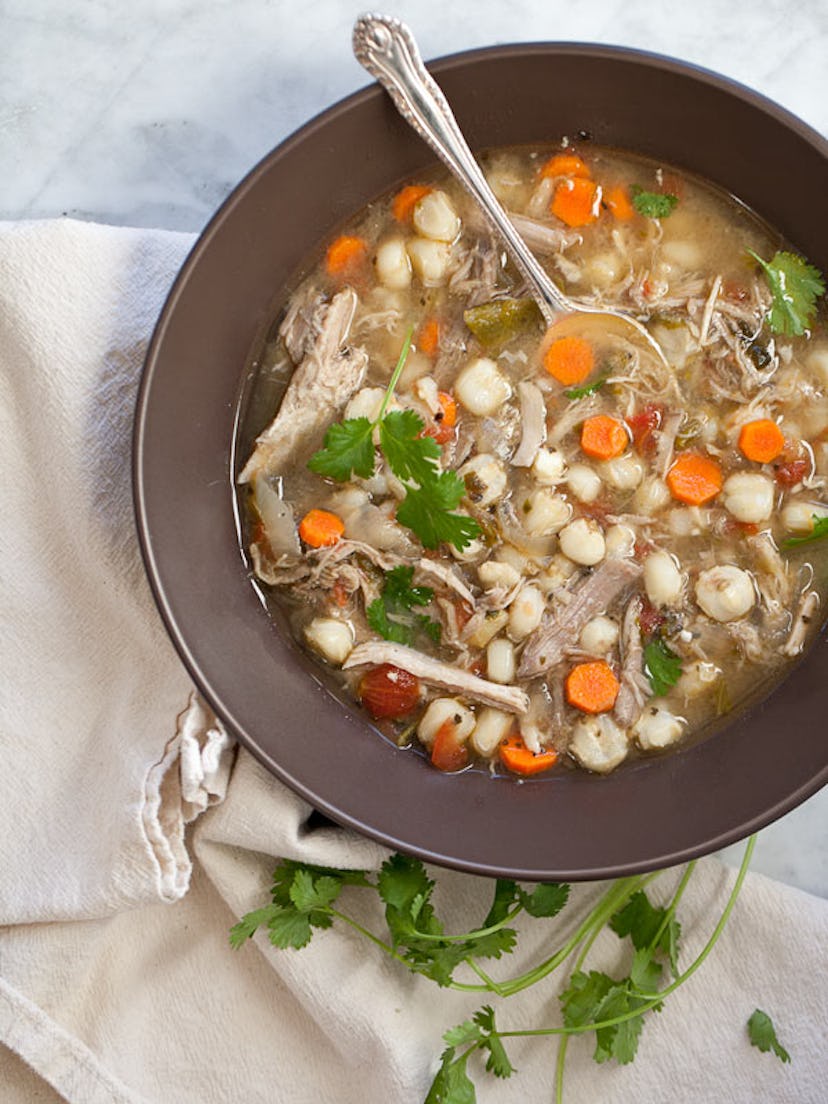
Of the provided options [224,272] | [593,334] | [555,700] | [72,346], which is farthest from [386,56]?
[555,700]

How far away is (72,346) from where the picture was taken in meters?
3.01

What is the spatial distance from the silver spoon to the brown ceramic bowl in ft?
0.24

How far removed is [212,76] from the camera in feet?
10.8

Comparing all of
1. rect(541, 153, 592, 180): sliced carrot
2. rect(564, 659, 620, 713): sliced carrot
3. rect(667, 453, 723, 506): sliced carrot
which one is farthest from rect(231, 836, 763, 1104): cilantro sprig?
rect(541, 153, 592, 180): sliced carrot

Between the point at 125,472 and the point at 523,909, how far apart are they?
1537mm

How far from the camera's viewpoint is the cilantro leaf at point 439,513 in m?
2.83

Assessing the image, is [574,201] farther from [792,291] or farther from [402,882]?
[402,882]

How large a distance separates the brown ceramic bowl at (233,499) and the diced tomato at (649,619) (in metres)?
0.32

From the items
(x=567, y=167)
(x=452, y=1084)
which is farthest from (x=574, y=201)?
(x=452, y=1084)

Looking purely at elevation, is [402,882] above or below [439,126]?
below

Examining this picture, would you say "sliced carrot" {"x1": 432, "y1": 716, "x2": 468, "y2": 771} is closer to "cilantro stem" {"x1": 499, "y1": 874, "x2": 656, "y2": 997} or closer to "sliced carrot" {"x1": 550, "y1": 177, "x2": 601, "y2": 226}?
"cilantro stem" {"x1": 499, "y1": 874, "x2": 656, "y2": 997}

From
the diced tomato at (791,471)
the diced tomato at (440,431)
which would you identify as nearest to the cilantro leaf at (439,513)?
the diced tomato at (440,431)

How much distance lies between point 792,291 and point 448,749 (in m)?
1.40

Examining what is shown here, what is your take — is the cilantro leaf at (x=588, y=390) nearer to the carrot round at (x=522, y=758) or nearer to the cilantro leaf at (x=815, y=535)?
the cilantro leaf at (x=815, y=535)
